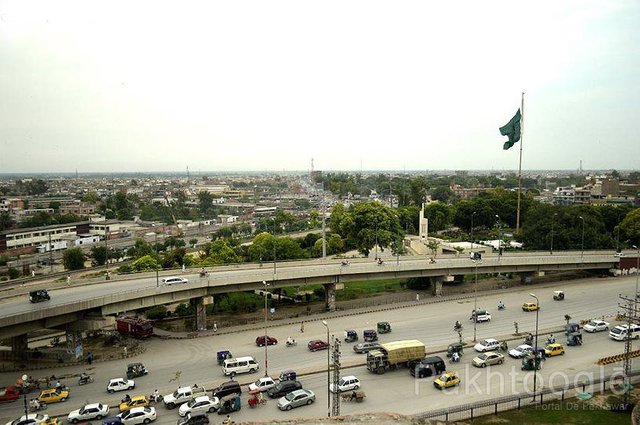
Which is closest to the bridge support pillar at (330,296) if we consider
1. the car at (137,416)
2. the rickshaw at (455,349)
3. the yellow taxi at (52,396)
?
the rickshaw at (455,349)

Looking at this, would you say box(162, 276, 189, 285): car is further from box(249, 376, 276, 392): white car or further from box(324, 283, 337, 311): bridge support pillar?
box(249, 376, 276, 392): white car

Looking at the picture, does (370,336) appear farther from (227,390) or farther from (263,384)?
(227,390)

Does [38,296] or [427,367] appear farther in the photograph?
[38,296]

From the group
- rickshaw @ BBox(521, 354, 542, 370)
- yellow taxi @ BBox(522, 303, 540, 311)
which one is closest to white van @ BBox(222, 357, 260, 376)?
rickshaw @ BBox(521, 354, 542, 370)

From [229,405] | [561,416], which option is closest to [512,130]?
[561,416]

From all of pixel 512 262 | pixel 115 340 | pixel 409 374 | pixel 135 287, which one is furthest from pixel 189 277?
pixel 512 262

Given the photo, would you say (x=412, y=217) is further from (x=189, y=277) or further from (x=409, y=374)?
(x=409, y=374)
